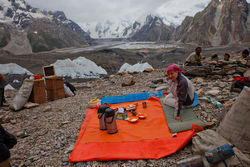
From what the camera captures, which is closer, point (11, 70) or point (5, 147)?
point (5, 147)

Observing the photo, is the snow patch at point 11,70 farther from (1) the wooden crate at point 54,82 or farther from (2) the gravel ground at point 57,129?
(2) the gravel ground at point 57,129

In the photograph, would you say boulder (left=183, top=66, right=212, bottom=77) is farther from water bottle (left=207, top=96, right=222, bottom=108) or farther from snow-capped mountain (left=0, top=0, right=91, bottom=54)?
snow-capped mountain (left=0, top=0, right=91, bottom=54)

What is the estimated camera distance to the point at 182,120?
327 cm

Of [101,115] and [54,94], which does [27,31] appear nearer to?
[54,94]

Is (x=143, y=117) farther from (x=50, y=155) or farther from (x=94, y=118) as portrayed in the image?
(x=50, y=155)

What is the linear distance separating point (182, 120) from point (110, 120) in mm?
1332

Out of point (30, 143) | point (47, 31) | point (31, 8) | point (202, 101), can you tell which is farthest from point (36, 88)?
point (31, 8)

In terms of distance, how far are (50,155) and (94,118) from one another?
4.13 ft

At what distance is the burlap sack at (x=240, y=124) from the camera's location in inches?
78.6

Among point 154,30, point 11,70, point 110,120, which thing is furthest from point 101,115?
point 154,30

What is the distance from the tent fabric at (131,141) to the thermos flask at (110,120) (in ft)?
0.29

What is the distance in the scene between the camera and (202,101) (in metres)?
3.98

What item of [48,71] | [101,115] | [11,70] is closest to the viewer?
[101,115]

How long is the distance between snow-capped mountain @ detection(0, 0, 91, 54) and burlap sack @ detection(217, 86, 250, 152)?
55.3m
